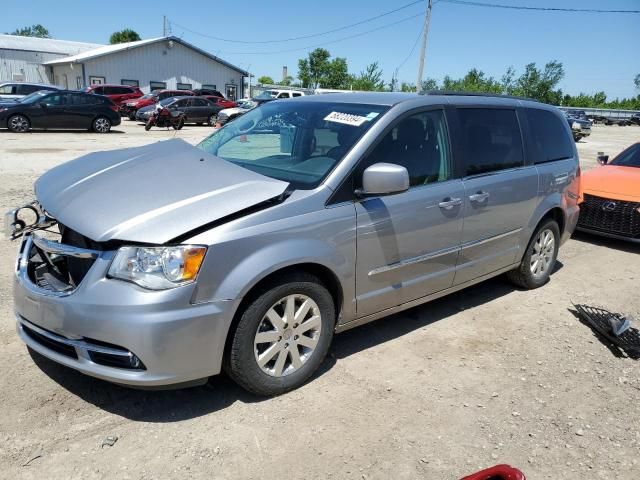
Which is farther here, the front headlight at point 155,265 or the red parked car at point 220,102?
the red parked car at point 220,102

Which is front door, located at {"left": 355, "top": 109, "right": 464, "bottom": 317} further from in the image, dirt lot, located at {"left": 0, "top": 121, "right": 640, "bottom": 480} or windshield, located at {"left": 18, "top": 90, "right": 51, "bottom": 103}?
windshield, located at {"left": 18, "top": 90, "right": 51, "bottom": 103}

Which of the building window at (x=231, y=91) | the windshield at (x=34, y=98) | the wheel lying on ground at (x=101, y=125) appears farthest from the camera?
the building window at (x=231, y=91)

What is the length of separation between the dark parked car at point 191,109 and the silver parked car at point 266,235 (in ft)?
71.8

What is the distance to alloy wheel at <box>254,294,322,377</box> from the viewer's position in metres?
2.99

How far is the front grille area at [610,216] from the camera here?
6688mm

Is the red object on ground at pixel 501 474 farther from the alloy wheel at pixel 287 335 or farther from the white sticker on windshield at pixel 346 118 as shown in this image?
the white sticker on windshield at pixel 346 118

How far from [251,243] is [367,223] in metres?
0.85

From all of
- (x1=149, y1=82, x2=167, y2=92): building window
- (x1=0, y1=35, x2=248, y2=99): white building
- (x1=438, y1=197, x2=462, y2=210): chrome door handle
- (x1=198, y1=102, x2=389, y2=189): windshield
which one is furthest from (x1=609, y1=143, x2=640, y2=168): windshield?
(x1=149, y1=82, x2=167, y2=92): building window

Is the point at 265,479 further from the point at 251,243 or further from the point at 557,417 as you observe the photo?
the point at 557,417

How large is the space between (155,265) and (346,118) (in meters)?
1.72

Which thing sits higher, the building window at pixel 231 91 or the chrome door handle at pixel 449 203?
the building window at pixel 231 91

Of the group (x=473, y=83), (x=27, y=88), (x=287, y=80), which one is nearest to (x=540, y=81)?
(x=473, y=83)

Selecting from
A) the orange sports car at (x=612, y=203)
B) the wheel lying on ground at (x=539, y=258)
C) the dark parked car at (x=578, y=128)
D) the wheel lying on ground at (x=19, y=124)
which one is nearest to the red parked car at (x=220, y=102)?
the wheel lying on ground at (x=19, y=124)

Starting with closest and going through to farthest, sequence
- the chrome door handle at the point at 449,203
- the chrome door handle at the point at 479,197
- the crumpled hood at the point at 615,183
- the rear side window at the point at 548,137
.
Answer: the chrome door handle at the point at 449,203 < the chrome door handle at the point at 479,197 < the rear side window at the point at 548,137 < the crumpled hood at the point at 615,183
